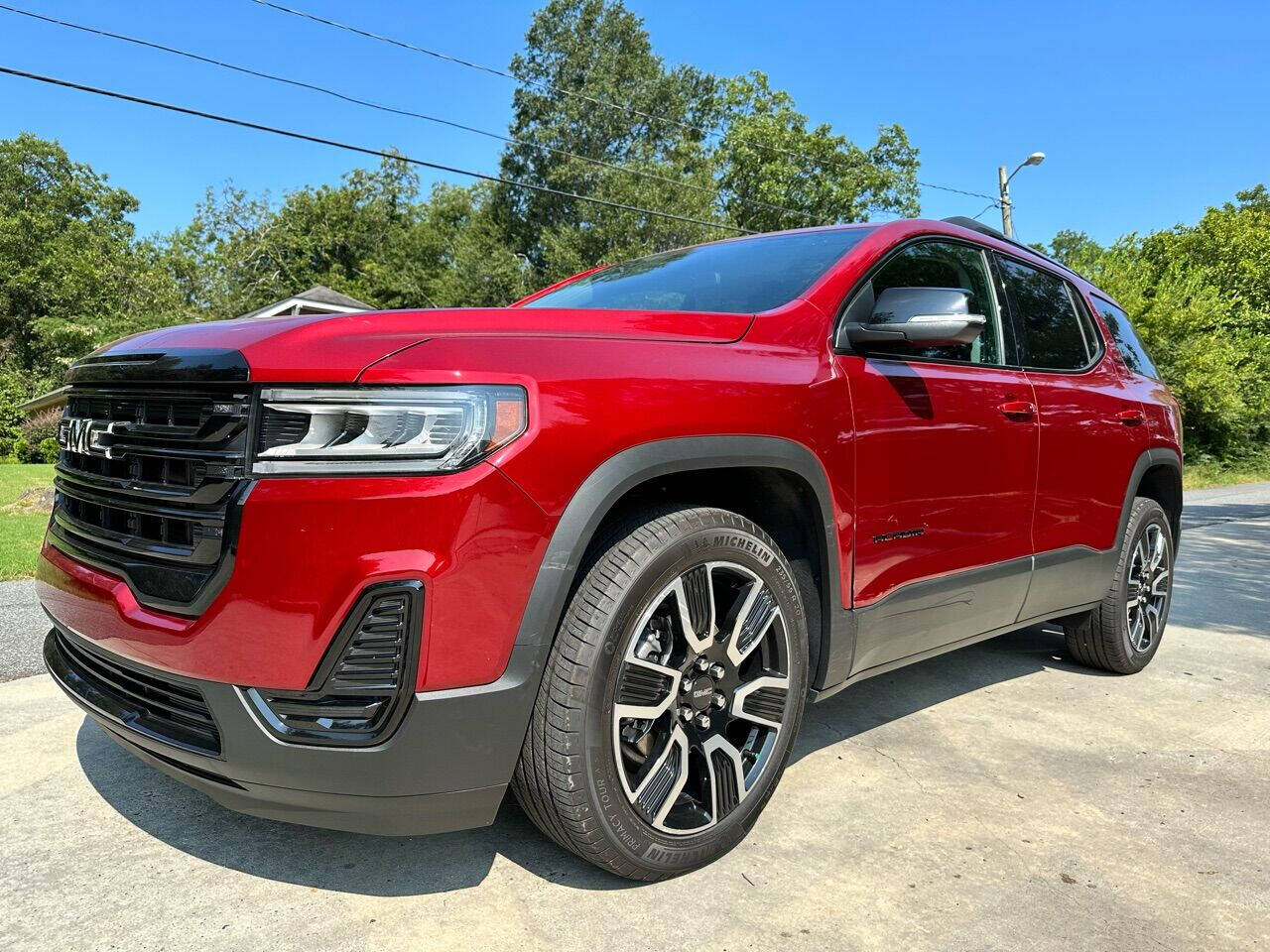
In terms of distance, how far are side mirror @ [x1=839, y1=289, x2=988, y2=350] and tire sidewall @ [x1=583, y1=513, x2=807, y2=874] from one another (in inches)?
28.1

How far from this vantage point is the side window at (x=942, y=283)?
8.55 ft

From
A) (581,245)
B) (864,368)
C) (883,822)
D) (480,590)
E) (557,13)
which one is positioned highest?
(557,13)

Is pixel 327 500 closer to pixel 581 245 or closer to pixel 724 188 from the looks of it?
pixel 581 245

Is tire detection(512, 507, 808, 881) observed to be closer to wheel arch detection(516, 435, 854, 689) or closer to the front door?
wheel arch detection(516, 435, 854, 689)

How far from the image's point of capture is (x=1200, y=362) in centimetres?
2450

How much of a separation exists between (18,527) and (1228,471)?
29.7 metres

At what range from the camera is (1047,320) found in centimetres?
344

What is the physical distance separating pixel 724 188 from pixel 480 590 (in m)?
33.1

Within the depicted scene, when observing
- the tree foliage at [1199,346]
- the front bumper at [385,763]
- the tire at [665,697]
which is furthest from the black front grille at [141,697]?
the tree foliage at [1199,346]

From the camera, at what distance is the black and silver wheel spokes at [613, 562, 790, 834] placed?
192cm

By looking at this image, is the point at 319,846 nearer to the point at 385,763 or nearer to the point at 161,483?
the point at 385,763

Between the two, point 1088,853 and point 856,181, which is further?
point 856,181

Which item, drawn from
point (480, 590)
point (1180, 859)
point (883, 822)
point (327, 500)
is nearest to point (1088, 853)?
point (1180, 859)

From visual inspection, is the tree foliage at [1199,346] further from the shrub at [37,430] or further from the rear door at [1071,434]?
the shrub at [37,430]
